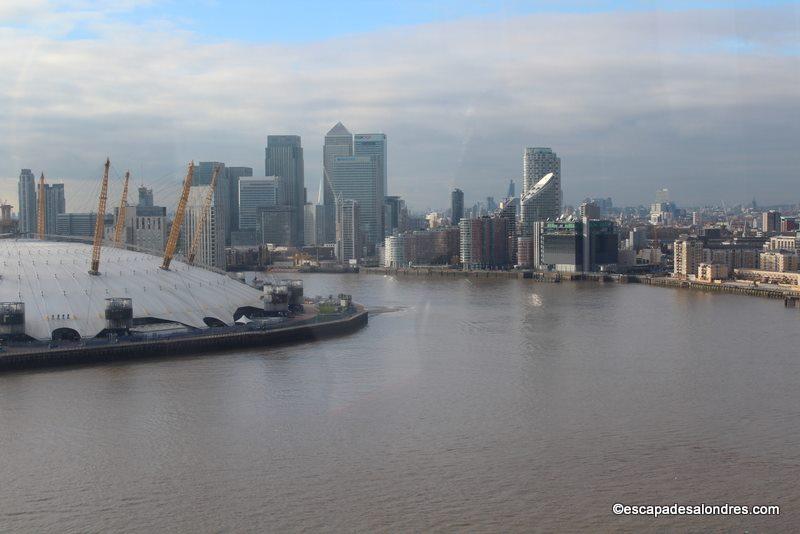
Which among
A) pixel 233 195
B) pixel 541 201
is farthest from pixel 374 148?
pixel 541 201

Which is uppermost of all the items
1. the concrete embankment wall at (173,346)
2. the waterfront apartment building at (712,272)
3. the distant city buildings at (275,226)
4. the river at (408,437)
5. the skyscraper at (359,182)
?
the skyscraper at (359,182)

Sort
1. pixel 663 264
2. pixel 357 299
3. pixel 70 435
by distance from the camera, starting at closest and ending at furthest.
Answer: pixel 70 435 < pixel 357 299 < pixel 663 264

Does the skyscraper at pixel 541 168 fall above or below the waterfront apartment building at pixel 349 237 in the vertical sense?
above

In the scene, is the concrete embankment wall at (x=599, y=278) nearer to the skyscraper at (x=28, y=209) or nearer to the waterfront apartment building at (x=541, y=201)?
the waterfront apartment building at (x=541, y=201)

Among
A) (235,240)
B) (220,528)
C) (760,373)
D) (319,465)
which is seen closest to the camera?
(220,528)

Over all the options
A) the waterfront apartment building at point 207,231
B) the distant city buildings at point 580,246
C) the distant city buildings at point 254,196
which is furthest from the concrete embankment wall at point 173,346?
the distant city buildings at point 254,196

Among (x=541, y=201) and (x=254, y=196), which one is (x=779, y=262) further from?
(x=254, y=196)

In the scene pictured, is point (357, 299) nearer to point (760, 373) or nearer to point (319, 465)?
point (760, 373)

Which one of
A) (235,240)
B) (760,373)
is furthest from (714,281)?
(235,240)
